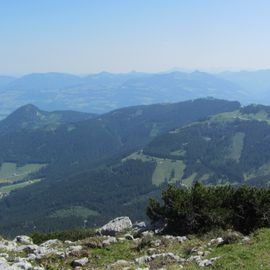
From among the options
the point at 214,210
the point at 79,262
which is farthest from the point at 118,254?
the point at 214,210

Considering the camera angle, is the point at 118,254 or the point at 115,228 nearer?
the point at 118,254

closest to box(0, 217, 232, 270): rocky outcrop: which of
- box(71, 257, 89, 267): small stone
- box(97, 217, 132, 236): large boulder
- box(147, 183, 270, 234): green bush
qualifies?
box(71, 257, 89, 267): small stone

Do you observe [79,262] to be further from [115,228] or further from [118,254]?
[115,228]

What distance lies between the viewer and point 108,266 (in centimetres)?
2814

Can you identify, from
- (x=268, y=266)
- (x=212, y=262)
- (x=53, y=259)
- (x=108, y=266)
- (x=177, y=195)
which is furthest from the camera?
(x=177, y=195)

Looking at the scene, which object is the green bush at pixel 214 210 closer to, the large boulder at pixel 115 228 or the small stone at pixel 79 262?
the large boulder at pixel 115 228

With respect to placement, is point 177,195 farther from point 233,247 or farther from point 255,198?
point 233,247

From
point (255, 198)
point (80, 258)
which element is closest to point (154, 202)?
point (255, 198)

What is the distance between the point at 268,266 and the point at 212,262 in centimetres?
314

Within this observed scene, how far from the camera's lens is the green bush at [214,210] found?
3772 cm

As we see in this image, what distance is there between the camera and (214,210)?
38.2 m

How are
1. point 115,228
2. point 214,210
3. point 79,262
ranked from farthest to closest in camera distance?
point 115,228 < point 214,210 < point 79,262

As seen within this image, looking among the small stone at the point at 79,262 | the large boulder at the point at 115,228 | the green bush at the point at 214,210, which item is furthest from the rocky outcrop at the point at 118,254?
the large boulder at the point at 115,228

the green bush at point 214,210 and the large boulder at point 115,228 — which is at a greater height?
the green bush at point 214,210
